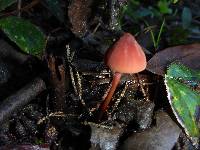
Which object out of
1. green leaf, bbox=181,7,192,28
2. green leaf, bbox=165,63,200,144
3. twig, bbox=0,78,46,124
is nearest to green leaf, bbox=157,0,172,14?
green leaf, bbox=181,7,192,28

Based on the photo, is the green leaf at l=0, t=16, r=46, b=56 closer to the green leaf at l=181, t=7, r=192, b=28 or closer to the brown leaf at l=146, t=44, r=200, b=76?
the brown leaf at l=146, t=44, r=200, b=76

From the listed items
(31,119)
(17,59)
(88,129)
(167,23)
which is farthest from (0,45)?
(167,23)

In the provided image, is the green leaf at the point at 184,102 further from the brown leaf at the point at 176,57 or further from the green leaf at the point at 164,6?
the green leaf at the point at 164,6

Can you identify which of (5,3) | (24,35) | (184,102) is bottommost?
(184,102)

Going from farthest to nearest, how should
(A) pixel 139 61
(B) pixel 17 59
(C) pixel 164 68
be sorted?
(B) pixel 17 59, (C) pixel 164 68, (A) pixel 139 61

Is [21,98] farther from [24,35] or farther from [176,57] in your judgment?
[176,57]

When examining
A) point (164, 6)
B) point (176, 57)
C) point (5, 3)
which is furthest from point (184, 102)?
point (164, 6)

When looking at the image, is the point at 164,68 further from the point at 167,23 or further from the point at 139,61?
the point at 167,23
